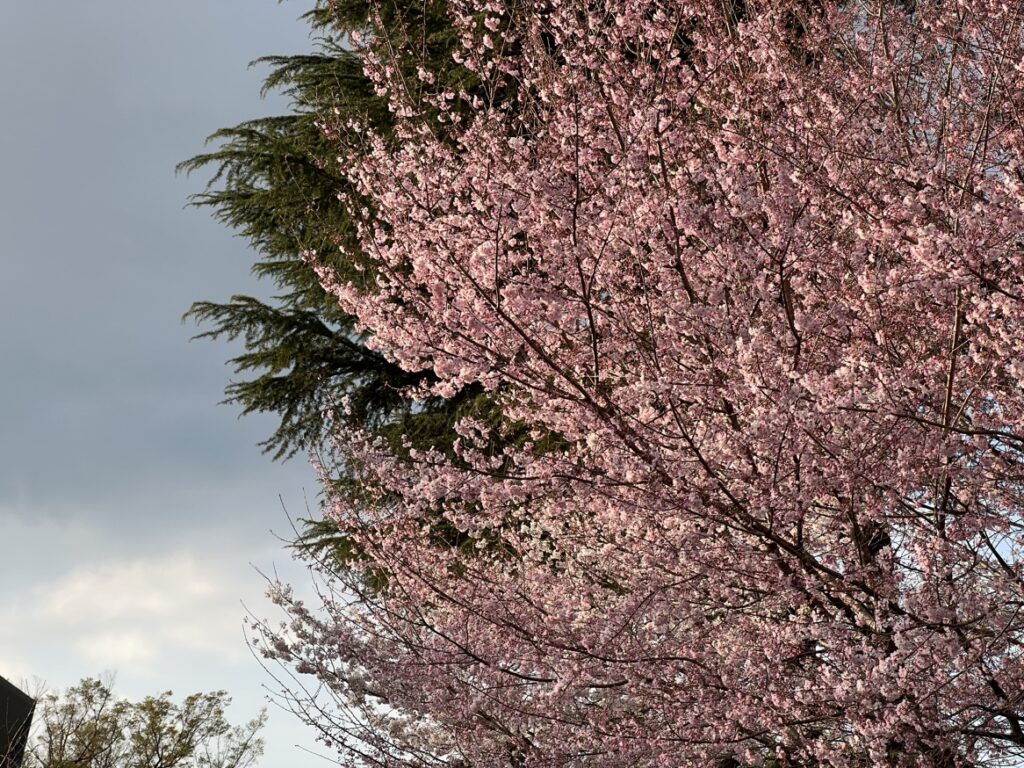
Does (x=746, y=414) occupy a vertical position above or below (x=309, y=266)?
below

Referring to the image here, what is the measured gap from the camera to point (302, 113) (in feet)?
43.1

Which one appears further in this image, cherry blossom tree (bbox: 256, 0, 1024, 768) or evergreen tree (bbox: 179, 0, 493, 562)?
evergreen tree (bbox: 179, 0, 493, 562)

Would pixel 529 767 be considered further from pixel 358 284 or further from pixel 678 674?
pixel 358 284

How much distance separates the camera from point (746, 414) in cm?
489

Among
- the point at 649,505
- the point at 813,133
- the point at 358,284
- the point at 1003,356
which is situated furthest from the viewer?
the point at 358,284

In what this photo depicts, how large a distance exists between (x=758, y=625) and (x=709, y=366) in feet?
4.57

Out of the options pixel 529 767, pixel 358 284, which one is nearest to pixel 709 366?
pixel 529 767

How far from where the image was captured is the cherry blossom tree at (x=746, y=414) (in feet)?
13.5

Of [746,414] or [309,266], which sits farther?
[309,266]

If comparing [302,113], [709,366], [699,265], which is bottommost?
[709,366]

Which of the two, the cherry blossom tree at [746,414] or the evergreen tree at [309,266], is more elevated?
the evergreen tree at [309,266]

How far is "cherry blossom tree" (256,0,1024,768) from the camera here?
4.13 m

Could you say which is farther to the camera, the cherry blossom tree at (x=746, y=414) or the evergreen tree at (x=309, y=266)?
the evergreen tree at (x=309, y=266)

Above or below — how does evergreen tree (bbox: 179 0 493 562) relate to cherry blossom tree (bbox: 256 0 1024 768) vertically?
above
